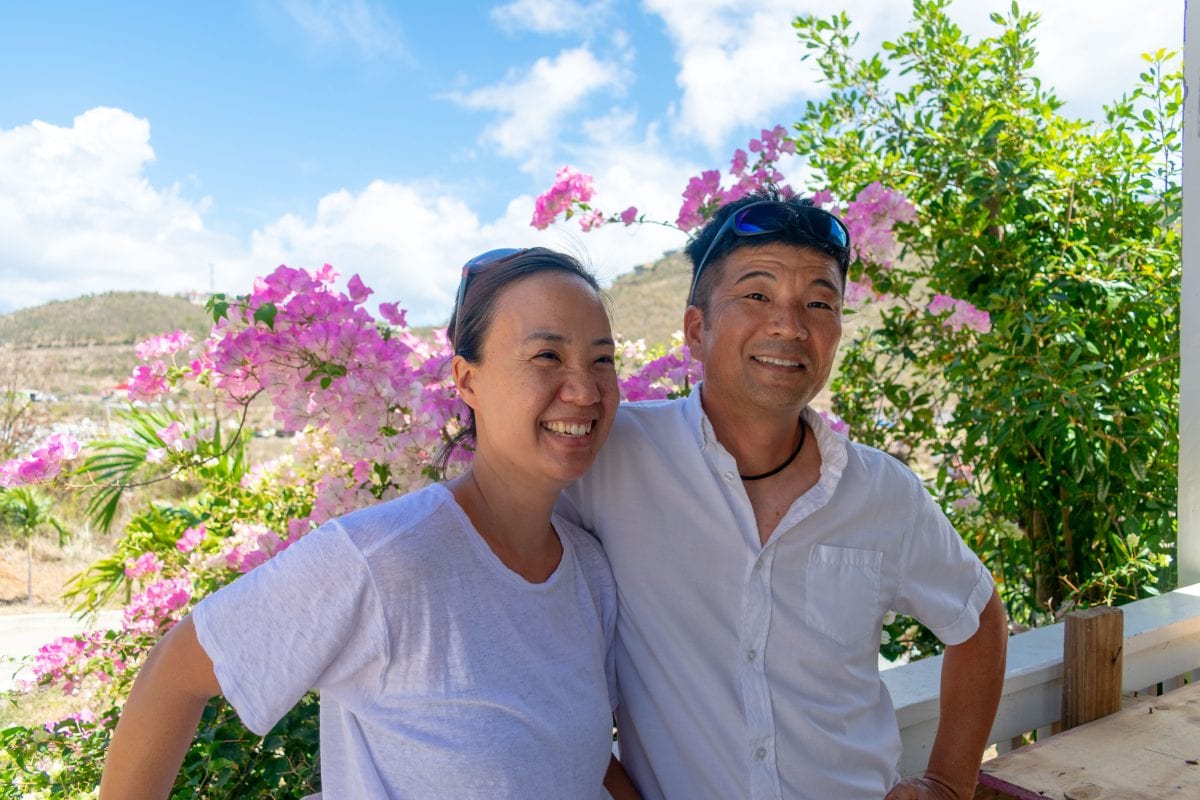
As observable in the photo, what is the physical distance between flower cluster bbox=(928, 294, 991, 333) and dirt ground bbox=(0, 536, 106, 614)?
9355 millimetres

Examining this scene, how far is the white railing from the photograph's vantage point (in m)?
1.81

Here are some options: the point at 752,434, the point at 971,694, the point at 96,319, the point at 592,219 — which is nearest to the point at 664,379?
the point at 592,219

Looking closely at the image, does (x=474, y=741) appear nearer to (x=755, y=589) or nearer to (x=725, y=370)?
(x=755, y=589)

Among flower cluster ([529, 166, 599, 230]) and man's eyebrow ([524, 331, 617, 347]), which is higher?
flower cluster ([529, 166, 599, 230])

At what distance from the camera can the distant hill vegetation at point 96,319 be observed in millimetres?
30391

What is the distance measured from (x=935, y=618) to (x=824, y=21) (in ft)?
9.52

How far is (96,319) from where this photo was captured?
106 ft

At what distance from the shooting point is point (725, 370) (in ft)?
4.92

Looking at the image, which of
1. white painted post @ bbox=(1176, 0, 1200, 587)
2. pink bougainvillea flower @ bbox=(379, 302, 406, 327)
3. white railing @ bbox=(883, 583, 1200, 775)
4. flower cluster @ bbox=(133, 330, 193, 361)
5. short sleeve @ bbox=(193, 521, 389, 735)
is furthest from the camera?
white painted post @ bbox=(1176, 0, 1200, 587)

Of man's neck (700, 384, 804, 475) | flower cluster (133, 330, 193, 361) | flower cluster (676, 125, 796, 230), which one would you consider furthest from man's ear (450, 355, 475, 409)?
flower cluster (676, 125, 796, 230)

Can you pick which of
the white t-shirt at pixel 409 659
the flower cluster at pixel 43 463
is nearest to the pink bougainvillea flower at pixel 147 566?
the flower cluster at pixel 43 463

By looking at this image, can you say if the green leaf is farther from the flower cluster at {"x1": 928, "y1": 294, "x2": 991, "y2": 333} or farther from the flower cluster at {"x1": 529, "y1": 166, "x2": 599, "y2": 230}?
the flower cluster at {"x1": 928, "y1": 294, "x2": 991, "y2": 333}

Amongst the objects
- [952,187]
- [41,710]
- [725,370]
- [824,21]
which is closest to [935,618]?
[725,370]

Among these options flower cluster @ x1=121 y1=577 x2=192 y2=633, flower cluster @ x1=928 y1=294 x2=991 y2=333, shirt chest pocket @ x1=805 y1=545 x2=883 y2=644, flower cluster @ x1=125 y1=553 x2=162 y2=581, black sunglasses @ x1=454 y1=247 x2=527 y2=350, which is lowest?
flower cluster @ x1=121 y1=577 x2=192 y2=633
